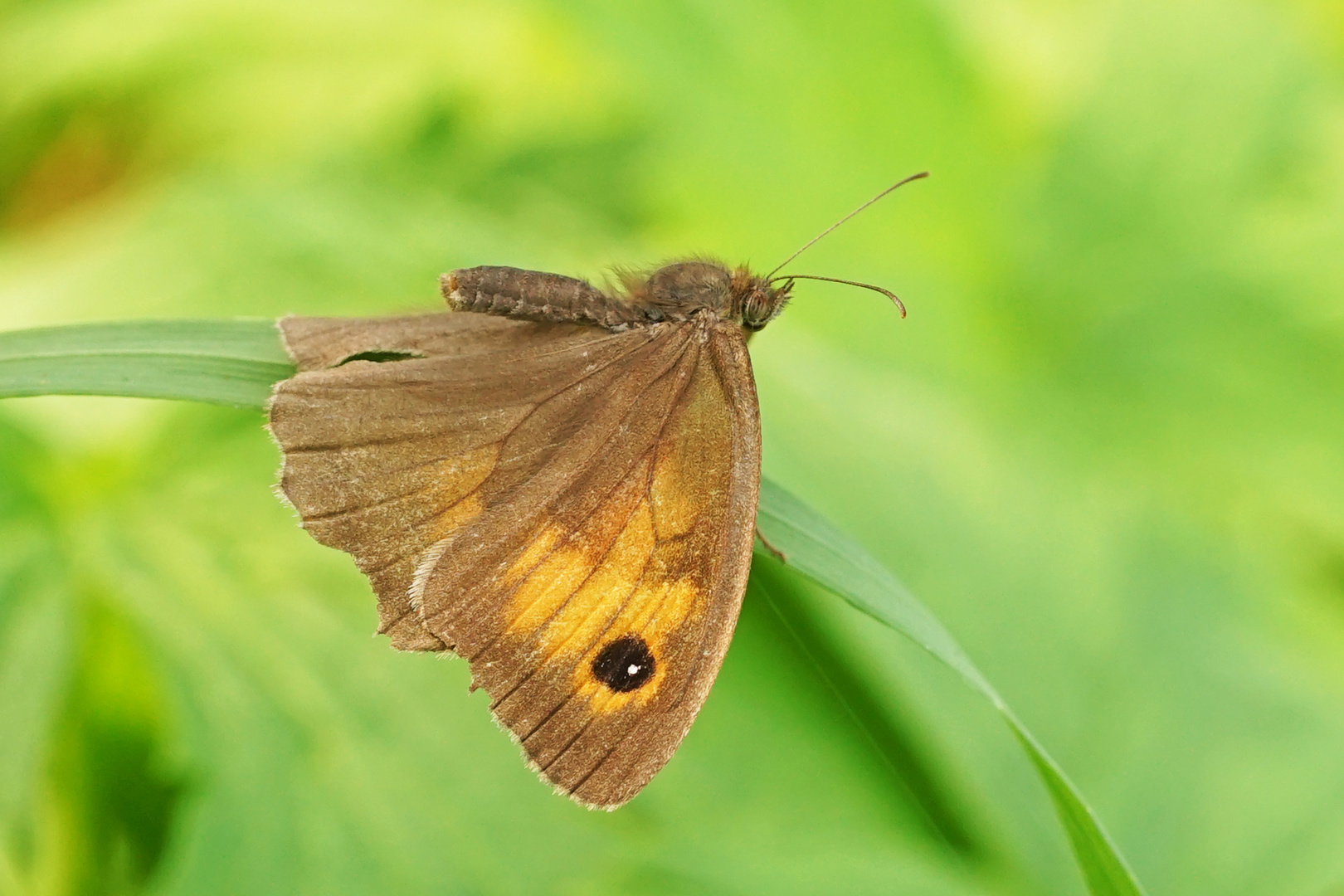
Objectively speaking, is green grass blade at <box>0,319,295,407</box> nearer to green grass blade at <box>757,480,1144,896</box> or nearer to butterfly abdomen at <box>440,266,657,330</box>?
butterfly abdomen at <box>440,266,657,330</box>

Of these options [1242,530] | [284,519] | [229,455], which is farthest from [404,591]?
[1242,530]

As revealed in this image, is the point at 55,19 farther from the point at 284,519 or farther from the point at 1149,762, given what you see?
the point at 1149,762

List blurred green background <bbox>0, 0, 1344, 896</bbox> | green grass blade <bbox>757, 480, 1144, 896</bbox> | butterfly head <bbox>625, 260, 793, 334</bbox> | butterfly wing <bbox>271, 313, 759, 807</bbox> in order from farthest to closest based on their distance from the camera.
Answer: blurred green background <bbox>0, 0, 1344, 896</bbox> < butterfly head <bbox>625, 260, 793, 334</bbox> < green grass blade <bbox>757, 480, 1144, 896</bbox> < butterfly wing <bbox>271, 313, 759, 807</bbox>

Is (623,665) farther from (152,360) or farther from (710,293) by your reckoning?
(152,360)

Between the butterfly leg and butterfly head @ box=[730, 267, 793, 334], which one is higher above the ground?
butterfly head @ box=[730, 267, 793, 334]

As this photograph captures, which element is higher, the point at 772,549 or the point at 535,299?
the point at 535,299

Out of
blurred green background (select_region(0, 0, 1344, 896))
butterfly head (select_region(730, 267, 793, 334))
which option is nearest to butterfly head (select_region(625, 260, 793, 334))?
butterfly head (select_region(730, 267, 793, 334))

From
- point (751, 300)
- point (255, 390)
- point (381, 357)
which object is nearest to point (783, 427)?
point (751, 300)
